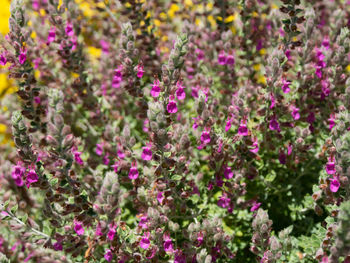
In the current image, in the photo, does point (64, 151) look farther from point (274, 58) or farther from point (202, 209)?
point (274, 58)

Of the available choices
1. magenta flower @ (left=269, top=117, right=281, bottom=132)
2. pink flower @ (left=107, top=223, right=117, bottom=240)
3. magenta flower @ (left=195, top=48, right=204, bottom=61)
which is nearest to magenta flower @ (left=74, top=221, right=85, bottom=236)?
pink flower @ (left=107, top=223, right=117, bottom=240)

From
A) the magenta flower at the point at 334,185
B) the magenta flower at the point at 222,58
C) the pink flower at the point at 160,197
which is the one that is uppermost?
the magenta flower at the point at 222,58

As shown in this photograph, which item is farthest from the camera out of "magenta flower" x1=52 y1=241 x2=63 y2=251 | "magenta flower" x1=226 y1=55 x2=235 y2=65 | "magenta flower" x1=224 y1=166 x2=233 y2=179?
"magenta flower" x1=226 y1=55 x2=235 y2=65

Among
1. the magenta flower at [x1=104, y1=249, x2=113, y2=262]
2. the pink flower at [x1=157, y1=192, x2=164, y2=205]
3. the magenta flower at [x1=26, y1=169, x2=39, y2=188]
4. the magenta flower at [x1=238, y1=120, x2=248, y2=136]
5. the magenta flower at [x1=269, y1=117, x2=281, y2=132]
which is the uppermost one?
the magenta flower at [x1=269, y1=117, x2=281, y2=132]

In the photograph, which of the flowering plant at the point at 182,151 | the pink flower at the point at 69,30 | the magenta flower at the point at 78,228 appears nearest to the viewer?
the flowering plant at the point at 182,151

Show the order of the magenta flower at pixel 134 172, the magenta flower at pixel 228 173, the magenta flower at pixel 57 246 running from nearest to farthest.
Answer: the magenta flower at pixel 57 246 < the magenta flower at pixel 134 172 < the magenta flower at pixel 228 173

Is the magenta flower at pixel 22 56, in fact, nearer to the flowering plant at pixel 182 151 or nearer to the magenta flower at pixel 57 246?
the flowering plant at pixel 182 151

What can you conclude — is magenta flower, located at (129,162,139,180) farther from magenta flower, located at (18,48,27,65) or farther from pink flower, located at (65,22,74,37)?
pink flower, located at (65,22,74,37)

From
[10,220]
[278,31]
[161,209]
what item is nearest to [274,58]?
[278,31]

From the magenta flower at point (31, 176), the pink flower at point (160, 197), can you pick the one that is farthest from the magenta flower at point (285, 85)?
the magenta flower at point (31, 176)

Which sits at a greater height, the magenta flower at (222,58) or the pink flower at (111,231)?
the magenta flower at (222,58)

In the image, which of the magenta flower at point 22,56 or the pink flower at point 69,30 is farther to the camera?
the pink flower at point 69,30

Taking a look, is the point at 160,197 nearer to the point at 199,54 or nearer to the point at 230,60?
the point at 230,60

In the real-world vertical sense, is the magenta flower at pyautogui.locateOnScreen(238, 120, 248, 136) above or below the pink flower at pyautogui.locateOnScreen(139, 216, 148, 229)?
above
